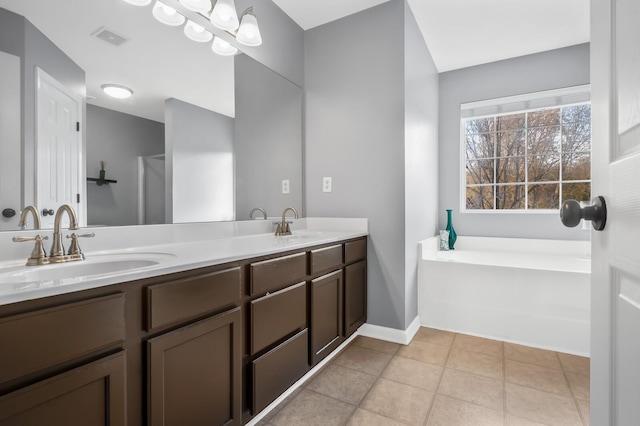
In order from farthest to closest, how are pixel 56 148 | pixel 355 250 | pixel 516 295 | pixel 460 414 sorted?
1. pixel 516 295
2. pixel 355 250
3. pixel 460 414
4. pixel 56 148

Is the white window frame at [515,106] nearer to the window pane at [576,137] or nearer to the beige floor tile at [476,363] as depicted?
the window pane at [576,137]

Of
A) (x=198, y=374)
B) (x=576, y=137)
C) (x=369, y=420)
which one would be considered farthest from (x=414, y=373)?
(x=576, y=137)

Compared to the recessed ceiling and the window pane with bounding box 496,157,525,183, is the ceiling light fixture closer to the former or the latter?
the recessed ceiling

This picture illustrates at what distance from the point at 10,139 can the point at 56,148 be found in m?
0.14

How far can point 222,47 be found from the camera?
1.96 metres

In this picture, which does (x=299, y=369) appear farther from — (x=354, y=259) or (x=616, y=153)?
(x=616, y=153)

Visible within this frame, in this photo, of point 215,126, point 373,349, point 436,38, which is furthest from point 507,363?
point 436,38

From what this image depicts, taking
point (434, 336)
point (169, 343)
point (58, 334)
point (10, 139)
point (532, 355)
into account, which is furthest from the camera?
point (434, 336)

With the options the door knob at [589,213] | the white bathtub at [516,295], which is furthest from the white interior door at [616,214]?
the white bathtub at [516,295]

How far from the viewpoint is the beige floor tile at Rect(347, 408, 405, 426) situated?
1457 mm

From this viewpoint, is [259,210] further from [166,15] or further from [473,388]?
[473,388]

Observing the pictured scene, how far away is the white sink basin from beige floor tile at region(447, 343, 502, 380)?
1.90 metres

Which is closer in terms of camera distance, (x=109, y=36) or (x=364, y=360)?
(x=109, y=36)

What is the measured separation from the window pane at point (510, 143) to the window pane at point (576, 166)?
15.7 inches
